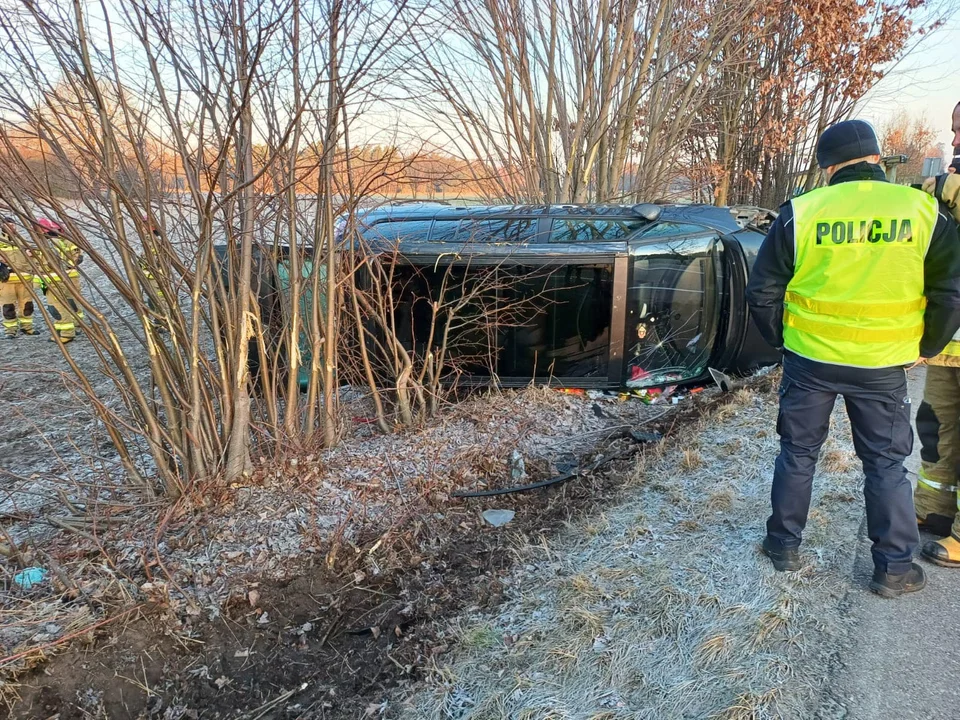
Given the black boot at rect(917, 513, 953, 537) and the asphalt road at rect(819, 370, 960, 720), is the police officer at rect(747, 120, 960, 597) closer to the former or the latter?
the asphalt road at rect(819, 370, 960, 720)

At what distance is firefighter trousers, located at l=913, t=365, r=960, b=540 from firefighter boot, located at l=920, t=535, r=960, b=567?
46mm

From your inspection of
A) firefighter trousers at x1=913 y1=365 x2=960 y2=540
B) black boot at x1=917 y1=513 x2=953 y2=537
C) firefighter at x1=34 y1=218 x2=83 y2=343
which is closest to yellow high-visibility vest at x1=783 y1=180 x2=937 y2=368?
firefighter trousers at x1=913 y1=365 x2=960 y2=540

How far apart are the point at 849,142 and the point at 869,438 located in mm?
1192

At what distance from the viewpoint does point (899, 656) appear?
214 cm

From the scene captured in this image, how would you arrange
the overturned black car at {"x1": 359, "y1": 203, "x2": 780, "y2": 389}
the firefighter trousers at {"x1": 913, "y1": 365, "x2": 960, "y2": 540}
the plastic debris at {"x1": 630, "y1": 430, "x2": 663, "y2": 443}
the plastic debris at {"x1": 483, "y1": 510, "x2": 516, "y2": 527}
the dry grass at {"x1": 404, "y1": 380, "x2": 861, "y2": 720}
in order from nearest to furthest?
the dry grass at {"x1": 404, "y1": 380, "x2": 861, "y2": 720} < the firefighter trousers at {"x1": 913, "y1": 365, "x2": 960, "y2": 540} < the plastic debris at {"x1": 483, "y1": 510, "x2": 516, "y2": 527} < the plastic debris at {"x1": 630, "y1": 430, "x2": 663, "y2": 443} < the overturned black car at {"x1": 359, "y1": 203, "x2": 780, "y2": 389}

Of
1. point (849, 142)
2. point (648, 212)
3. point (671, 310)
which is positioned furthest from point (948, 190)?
point (648, 212)

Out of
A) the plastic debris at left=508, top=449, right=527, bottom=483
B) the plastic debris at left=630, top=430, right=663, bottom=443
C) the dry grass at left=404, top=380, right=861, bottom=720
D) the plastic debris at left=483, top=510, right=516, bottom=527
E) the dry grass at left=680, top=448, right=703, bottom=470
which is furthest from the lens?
the plastic debris at left=630, top=430, right=663, bottom=443

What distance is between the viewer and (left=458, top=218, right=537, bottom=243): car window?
4855mm

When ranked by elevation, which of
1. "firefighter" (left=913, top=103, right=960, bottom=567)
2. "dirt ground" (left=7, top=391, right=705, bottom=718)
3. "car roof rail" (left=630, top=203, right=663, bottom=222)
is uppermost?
"car roof rail" (left=630, top=203, right=663, bottom=222)

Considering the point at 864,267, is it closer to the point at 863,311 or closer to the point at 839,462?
the point at 863,311

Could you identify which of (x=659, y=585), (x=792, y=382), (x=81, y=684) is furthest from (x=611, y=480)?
(x=81, y=684)

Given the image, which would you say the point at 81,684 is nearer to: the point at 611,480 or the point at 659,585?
the point at 659,585

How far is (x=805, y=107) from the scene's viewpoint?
1165 centimetres

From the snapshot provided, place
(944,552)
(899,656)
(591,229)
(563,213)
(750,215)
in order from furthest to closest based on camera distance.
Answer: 1. (750,215)
2. (563,213)
3. (591,229)
4. (944,552)
5. (899,656)
